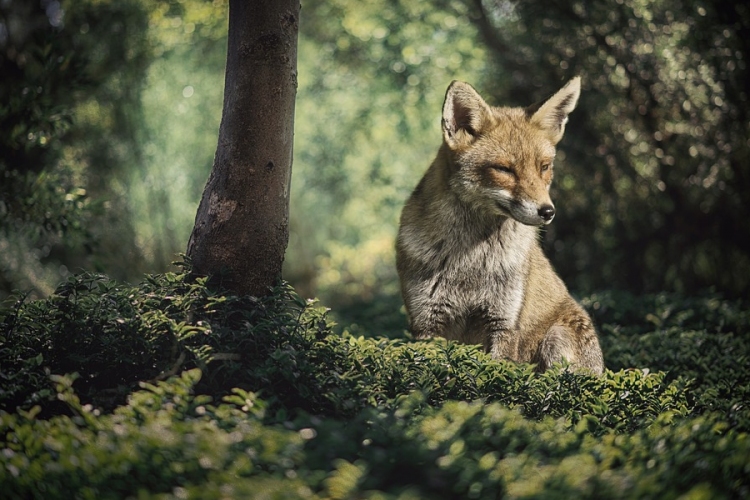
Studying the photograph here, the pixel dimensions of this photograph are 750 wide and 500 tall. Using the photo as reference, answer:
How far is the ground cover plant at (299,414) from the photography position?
275 cm

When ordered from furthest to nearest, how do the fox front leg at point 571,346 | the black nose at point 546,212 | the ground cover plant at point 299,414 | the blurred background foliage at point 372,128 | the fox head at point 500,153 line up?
the blurred background foliage at point 372,128, the fox front leg at point 571,346, the fox head at point 500,153, the black nose at point 546,212, the ground cover plant at point 299,414

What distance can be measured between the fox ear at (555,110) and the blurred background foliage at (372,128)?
3.26 metres

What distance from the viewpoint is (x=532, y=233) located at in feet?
17.0

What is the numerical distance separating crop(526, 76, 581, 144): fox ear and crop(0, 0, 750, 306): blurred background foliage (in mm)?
3261

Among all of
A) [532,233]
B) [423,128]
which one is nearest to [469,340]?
[532,233]

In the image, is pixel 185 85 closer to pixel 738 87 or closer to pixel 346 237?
pixel 346 237

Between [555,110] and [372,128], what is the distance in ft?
37.7

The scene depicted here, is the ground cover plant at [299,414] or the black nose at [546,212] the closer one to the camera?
the ground cover plant at [299,414]

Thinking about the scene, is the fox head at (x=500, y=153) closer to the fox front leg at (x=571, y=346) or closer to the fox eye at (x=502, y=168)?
the fox eye at (x=502, y=168)

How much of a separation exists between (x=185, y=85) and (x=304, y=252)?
4.74 m

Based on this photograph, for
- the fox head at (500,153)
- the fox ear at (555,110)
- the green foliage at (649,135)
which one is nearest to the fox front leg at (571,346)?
the fox head at (500,153)

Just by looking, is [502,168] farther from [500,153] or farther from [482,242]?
[482,242]

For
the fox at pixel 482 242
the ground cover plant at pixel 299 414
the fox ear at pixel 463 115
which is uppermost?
the fox ear at pixel 463 115

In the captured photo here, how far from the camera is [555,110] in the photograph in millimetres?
5137
